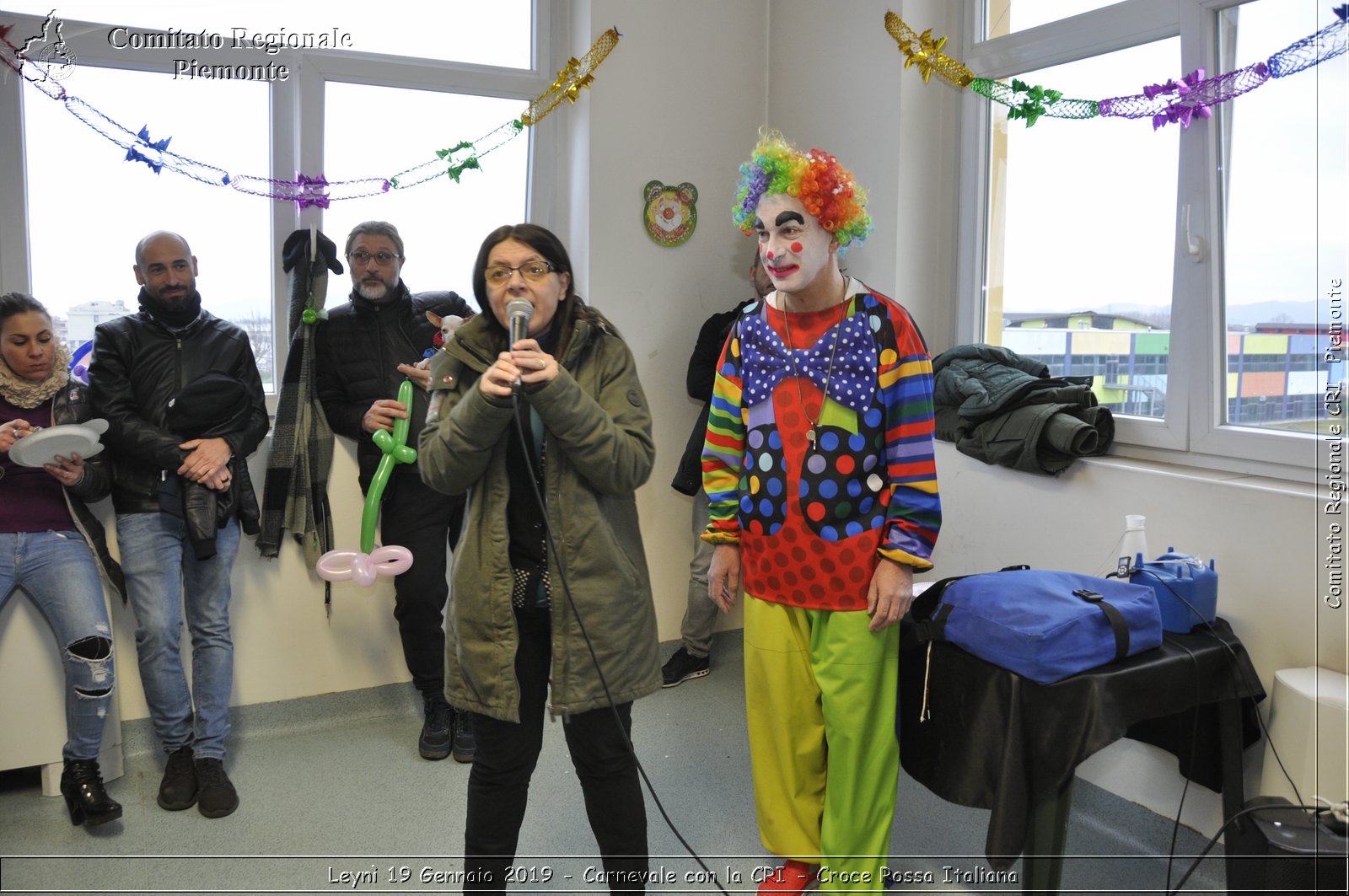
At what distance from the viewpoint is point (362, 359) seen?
10.1ft

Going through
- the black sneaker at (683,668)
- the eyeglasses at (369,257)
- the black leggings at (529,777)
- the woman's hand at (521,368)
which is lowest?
the black sneaker at (683,668)

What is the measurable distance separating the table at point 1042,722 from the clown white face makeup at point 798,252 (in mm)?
722

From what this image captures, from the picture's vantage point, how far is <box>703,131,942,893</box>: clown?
197 centimetres

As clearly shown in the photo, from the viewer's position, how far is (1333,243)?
6.73ft

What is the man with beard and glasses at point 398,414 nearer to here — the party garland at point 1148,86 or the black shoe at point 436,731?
the black shoe at point 436,731

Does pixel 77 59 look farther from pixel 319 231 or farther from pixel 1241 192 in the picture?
pixel 1241 192

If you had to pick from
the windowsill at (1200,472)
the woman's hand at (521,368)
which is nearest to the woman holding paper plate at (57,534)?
the woman's hand at (521,368)

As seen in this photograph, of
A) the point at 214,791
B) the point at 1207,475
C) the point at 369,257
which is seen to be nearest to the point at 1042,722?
the point at 1207,475

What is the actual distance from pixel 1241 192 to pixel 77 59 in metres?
3.21

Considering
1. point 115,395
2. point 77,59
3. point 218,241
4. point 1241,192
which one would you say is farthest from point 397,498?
point 1241,192

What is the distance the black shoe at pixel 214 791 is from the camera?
8.45 feet

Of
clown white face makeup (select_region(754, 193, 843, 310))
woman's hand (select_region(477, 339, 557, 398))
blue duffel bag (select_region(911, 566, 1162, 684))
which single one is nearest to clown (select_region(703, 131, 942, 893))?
clown white face makeup (select_region(754, 193, 843, 310))

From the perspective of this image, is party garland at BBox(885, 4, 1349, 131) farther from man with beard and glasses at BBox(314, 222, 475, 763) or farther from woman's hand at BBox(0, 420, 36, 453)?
woman's hand at BBox(0, 420, 36, 453)

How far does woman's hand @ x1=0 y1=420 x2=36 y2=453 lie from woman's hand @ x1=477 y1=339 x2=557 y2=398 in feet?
5.36
